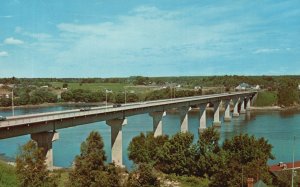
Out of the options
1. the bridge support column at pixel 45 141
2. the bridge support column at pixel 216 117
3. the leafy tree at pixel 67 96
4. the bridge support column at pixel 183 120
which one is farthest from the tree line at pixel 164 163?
the leafy tree at pixel 67 96

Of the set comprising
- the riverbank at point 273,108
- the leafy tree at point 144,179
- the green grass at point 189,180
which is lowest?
the riverbank at point 273,108

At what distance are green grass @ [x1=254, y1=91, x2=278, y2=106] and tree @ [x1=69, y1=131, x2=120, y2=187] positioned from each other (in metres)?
120

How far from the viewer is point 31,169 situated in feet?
76.1

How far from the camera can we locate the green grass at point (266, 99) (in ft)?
461

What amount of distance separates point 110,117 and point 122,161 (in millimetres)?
5549

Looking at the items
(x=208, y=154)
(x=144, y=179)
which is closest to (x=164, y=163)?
A: (x=208, y=154)

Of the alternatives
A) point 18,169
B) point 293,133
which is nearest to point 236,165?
point 18,169

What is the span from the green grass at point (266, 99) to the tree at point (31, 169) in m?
124

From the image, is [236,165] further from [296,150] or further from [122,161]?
[296,150]

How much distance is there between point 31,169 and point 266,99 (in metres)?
129

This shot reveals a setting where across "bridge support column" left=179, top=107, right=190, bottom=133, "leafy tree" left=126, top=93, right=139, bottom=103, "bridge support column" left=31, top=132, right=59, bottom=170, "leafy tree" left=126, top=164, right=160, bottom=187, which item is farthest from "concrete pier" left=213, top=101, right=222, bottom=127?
"leafy tree" left=126, top=164, right=160, bottom=187

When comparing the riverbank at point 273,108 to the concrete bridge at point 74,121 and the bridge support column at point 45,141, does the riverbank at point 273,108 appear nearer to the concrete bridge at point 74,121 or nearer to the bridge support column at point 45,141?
the concrete bridge at point 74,121

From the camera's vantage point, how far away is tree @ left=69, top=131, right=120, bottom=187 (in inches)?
934

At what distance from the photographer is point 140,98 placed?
5605 inches
